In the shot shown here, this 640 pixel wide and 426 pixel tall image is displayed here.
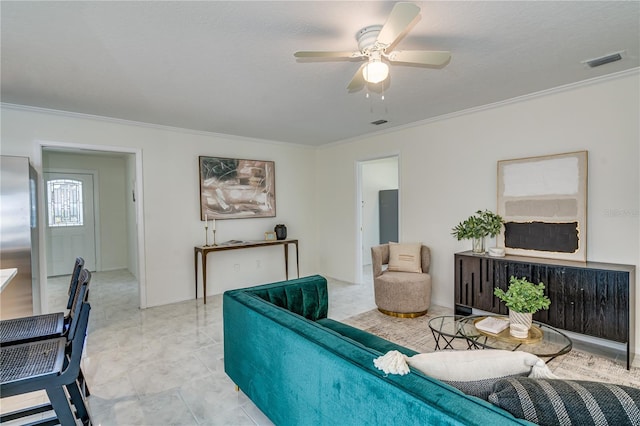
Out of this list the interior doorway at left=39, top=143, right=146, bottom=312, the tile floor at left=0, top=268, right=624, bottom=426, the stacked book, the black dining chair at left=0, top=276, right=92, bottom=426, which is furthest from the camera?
the interior doorway at left=39, top=143, right=146, bottom=312

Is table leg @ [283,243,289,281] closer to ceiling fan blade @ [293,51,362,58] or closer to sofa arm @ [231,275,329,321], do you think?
sofa arm @ [231,275,329,321]

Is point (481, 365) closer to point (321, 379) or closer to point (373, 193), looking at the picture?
point (321, 379)

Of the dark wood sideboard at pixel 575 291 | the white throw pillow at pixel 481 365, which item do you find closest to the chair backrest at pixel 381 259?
the dark wood sideboard at pixel 575 291

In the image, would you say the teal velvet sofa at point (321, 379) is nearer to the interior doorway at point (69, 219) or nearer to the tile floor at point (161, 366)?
the tile floor at point (161, 366)

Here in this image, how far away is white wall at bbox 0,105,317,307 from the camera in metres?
3.70

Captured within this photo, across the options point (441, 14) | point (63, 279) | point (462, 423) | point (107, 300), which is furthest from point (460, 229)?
point (63, 279)

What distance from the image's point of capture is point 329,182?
6078 millimetres

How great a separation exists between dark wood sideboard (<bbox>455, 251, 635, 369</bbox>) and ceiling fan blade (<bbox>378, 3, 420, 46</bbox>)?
2.59m

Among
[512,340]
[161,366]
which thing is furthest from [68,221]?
[512,340]

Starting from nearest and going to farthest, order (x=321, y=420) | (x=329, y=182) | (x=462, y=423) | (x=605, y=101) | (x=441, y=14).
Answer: (x=462, y=423), (x=321, y=420), (x=441, y=14), (x=605, y=101), (x=329, y=182)

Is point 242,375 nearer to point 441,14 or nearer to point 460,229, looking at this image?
point 441,14

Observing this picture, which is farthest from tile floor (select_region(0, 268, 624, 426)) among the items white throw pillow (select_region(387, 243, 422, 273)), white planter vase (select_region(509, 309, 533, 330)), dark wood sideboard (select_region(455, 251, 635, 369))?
white planter vase (select_region(509, 309, 533, 330))

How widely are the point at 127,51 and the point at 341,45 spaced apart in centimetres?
155

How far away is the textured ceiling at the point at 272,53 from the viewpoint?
190 cm
